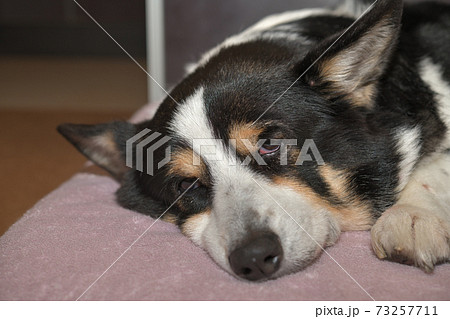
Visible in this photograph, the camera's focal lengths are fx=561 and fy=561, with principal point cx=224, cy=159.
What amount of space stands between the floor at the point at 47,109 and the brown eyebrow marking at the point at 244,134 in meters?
1.38

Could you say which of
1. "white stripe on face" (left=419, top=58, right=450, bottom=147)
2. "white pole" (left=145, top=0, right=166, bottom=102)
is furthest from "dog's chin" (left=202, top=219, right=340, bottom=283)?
"white pole" (left=145, top=0, right=166, bottom=102)

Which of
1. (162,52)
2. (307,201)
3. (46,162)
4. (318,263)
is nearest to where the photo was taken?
(318,263)

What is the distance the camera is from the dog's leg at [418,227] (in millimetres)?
1632

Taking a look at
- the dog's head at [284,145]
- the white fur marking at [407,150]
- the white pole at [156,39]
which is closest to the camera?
the dog's head at [284,145]

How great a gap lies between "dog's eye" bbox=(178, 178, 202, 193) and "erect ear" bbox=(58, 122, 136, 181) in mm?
463

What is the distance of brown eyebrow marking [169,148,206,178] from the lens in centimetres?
187

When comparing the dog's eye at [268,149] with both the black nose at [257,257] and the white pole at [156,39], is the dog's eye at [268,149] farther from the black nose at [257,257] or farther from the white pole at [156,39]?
the white pole at [156,39]

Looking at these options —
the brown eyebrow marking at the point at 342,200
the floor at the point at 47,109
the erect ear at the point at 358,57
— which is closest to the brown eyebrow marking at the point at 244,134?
the brown eyebrow marking at the point at 342,200

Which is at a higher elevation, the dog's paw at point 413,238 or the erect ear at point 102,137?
the dog's paw at point 413,238

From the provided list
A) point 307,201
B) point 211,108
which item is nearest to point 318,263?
point 307,201

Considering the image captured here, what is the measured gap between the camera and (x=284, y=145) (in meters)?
1.80

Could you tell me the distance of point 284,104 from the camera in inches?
72.7

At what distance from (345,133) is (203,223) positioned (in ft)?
1.85
